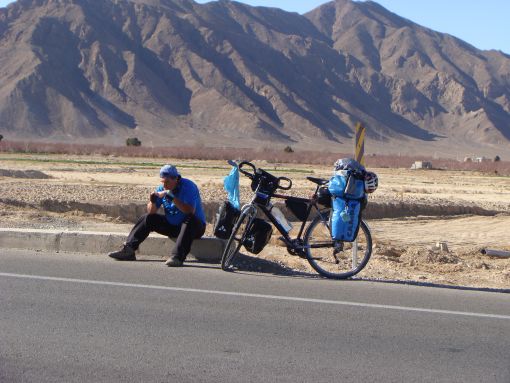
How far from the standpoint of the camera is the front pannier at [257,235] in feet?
32.0

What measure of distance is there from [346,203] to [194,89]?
5214 inches

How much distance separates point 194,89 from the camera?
140625 millimetres

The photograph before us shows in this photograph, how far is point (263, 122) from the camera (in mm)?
133500

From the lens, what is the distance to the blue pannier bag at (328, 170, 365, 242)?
31.1 ft

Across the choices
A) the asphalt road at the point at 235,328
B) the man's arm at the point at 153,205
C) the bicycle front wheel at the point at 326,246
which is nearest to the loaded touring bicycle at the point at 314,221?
the bicycle front wheel at the point at 326,246

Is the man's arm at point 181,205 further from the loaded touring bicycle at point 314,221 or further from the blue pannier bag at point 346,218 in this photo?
the blue pannier bag at point 346,218

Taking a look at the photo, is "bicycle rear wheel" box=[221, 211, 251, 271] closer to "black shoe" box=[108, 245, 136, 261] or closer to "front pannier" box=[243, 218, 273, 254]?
"front pannier" box=[243, 218, 273, 254]

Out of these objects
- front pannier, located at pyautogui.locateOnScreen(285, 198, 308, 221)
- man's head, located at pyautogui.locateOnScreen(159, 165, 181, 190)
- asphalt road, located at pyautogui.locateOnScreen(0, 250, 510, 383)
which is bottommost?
asphalt road, located at pyautogui.locateOnScreen(0, 250, 510, 383)

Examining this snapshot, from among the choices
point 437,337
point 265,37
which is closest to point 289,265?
point 437,337

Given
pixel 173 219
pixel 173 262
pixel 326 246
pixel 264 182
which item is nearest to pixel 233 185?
pixel 264 182

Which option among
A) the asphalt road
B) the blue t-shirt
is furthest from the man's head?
the asphalt road

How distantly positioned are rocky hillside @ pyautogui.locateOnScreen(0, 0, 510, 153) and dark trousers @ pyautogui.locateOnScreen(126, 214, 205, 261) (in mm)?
108627

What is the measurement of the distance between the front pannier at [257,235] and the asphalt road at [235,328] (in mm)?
332

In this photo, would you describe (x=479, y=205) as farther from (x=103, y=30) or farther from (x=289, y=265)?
(x=103, y=30)
